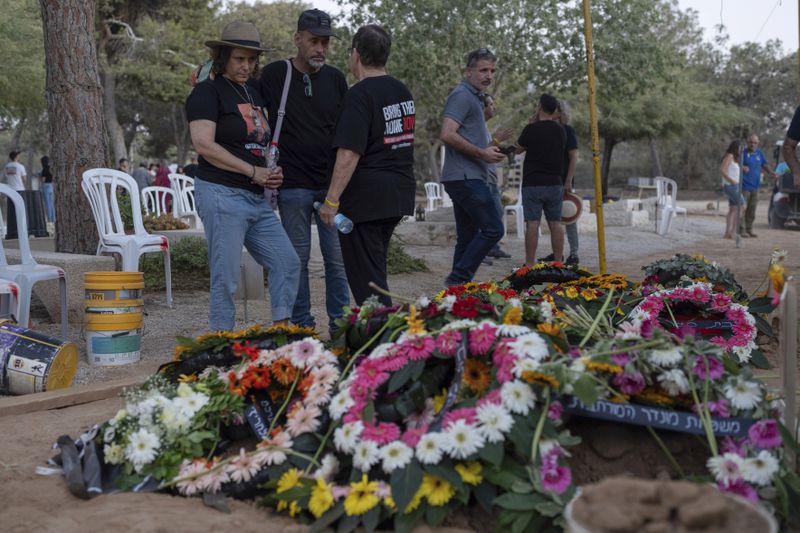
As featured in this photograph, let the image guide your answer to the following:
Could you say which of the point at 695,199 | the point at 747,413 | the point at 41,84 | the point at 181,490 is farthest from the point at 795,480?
the point at 695,199

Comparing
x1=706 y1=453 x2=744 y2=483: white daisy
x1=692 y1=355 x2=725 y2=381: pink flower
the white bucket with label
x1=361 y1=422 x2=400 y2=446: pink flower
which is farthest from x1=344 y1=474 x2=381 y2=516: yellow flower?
the white bucket with label

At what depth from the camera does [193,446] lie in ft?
11.2

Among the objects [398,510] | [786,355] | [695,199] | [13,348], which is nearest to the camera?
[398,510]

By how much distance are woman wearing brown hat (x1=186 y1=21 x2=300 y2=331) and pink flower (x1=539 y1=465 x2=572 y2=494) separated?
259 centimetres

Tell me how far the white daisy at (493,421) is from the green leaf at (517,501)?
18cm

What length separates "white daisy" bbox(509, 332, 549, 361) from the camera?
3100mm

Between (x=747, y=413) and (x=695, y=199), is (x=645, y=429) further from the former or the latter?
(x=695, y=199)

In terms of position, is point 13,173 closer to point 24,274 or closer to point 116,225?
point 116,225

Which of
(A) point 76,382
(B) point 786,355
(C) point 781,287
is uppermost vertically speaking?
(C) point 781,287

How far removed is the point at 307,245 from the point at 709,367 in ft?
10.3

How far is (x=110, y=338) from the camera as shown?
564 cm

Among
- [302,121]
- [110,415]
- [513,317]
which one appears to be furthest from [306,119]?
[513,317]

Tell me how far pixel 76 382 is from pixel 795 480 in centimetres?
399

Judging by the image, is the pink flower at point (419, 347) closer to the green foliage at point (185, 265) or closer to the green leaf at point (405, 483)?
the green leaf at point (405, 483)
